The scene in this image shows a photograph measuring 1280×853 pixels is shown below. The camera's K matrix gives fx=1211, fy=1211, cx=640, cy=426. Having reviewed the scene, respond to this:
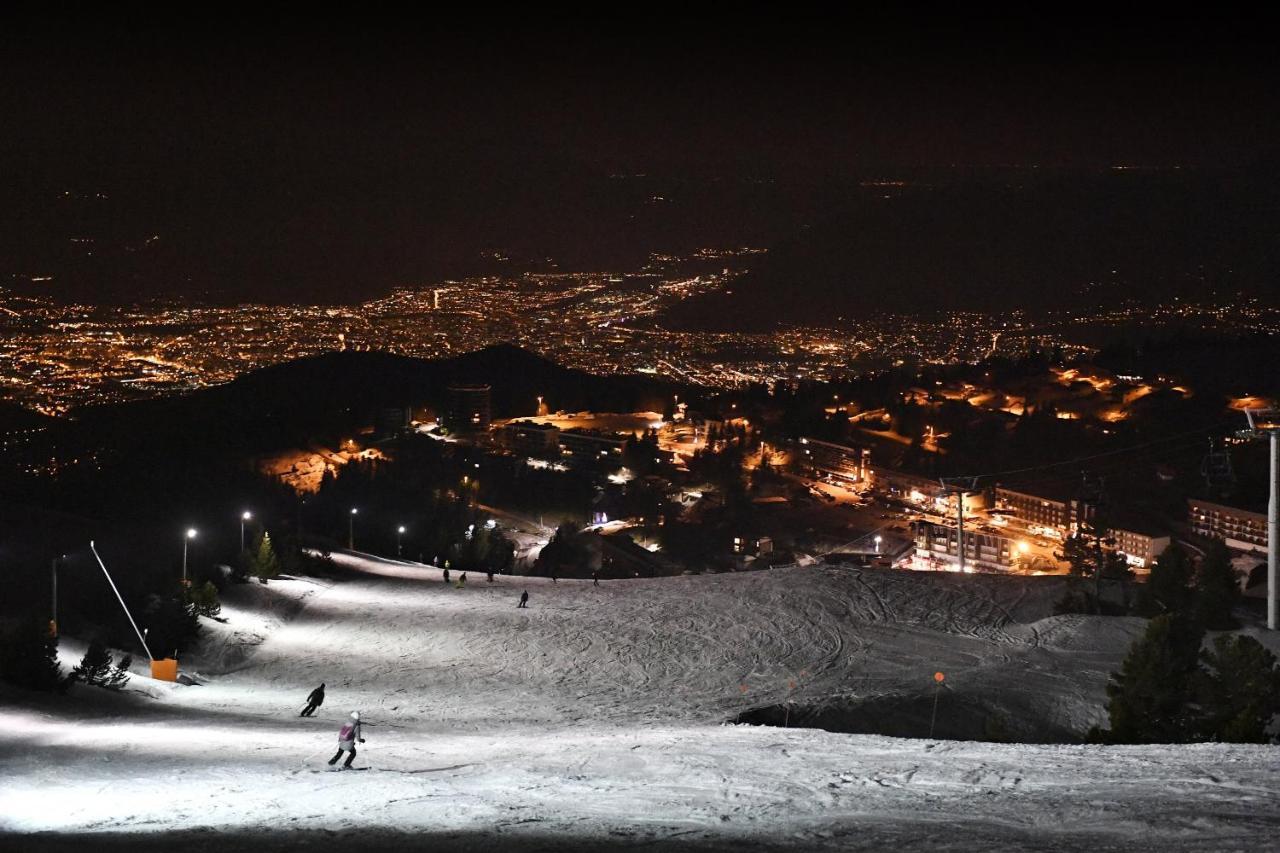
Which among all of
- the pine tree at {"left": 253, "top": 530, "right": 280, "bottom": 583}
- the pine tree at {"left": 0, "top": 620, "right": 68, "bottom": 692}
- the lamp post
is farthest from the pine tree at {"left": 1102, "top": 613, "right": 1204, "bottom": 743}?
the pine tree at {"left": 253, "top": 530, "right": 280, "bottom": 583}

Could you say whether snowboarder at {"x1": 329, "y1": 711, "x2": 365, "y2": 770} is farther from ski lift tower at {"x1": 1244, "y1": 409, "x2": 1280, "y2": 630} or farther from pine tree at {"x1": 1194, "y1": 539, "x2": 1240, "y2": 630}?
pine tree at {"x1": 1194, "y1": 539, "x2": 1240, "y2": 630}

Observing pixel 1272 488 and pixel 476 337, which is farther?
pixel 476 337

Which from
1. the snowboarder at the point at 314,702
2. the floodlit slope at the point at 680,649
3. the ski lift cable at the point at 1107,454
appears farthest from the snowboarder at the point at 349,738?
the ski lift cable at the point at 1107,454

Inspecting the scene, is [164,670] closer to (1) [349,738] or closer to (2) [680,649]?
(1) [349,738]

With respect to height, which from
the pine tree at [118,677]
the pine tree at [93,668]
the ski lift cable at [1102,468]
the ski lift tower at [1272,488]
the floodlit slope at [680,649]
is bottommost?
the ski lift cable at [1102,468]

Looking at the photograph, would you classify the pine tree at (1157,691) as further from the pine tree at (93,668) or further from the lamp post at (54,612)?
the lamp post at (54,612)

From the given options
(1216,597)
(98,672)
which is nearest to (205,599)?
(98,672)
